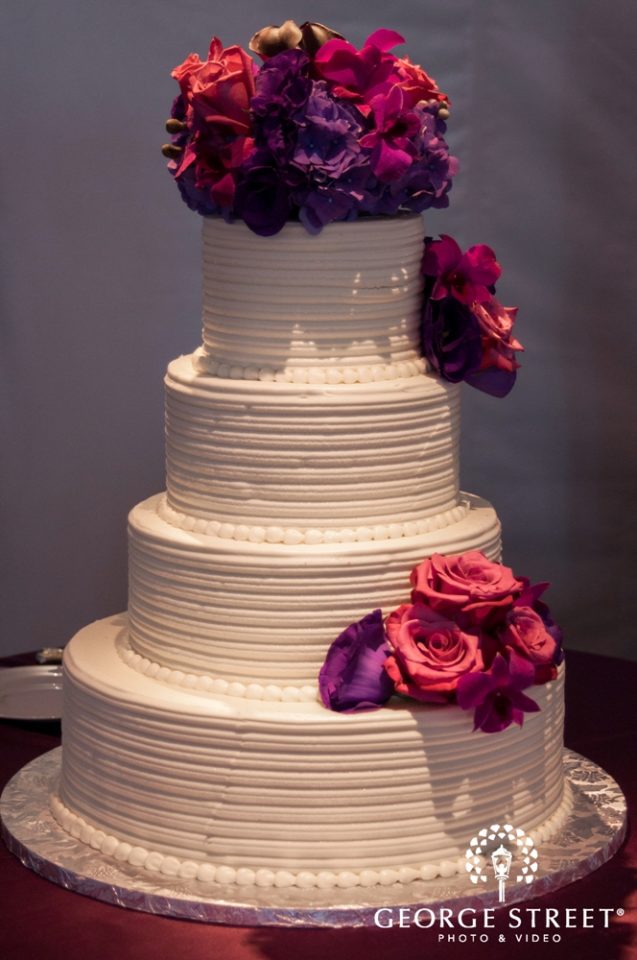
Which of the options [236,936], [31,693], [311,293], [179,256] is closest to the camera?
[236,936]

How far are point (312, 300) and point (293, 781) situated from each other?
88cm

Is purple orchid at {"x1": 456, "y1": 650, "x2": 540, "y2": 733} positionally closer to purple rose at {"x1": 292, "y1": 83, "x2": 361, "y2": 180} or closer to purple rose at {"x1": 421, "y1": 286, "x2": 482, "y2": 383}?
purple rose at {"x1": 421, "y1": 286, "x2": 482, "y2": 383}

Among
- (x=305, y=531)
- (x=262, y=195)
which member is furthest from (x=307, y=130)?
(x=305, y=531)

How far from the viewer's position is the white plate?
4008 mm

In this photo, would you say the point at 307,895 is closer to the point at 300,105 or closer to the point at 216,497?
the point at 216,497

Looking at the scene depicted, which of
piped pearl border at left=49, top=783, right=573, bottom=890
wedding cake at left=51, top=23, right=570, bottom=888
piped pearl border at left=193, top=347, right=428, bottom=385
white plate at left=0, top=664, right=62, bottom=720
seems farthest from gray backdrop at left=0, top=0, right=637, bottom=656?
piped pearl border at left=49, top=783, right=573, bottom=890

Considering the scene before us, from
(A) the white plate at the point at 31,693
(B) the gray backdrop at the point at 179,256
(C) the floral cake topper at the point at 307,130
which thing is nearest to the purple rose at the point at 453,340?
(C) the floral cake topper at the point at 307,130

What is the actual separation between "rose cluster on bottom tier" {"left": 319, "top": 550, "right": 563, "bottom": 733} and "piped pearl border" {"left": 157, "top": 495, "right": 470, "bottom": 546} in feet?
0.33

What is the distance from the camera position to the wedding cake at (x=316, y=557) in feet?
9.86

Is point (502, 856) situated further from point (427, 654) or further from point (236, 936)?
point (236, 936)

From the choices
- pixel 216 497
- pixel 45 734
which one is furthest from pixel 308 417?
pixel 45 734

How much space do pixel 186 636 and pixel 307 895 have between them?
1.76 feet

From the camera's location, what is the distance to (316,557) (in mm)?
3035

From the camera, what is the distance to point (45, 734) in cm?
396
